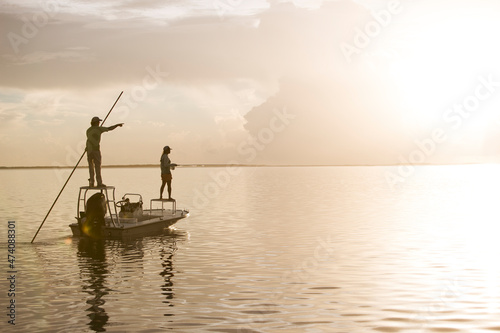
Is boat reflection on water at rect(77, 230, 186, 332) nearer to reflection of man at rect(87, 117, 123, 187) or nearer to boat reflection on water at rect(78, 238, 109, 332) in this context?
boat reflection on water at rect(78, 238, 109, 332)

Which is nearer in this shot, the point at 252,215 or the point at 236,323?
the point at 236,323

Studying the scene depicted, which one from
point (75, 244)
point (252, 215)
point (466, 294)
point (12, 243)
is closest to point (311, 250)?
point (466, 294)

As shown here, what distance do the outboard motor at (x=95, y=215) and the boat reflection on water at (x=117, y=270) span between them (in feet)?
2.45

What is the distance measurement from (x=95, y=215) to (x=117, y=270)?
6426mm

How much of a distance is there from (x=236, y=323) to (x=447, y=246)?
17.1 metres

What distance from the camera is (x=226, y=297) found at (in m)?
16.2

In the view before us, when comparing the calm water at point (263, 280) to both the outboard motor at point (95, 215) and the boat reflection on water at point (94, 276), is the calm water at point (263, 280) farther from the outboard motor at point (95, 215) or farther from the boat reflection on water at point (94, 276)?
the outboard motor at point (95, 215)

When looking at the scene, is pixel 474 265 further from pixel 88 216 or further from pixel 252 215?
pixel 252 215

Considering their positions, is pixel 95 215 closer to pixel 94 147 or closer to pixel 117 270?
pixel 94 147

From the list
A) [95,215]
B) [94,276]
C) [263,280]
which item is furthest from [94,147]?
[263,280]

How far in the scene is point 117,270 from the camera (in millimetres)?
20750

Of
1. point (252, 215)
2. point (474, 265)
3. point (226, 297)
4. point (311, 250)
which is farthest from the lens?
point (252, 215)

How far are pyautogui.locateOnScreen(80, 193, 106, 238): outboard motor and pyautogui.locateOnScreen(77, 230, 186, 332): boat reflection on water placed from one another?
75 centimetres

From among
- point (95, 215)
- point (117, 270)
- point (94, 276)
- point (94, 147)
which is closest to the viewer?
point (94, 276)
